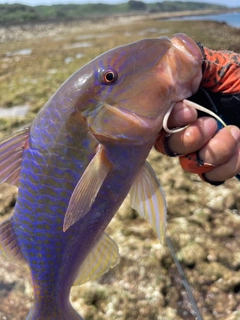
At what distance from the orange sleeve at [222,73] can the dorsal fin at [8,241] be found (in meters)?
1.27

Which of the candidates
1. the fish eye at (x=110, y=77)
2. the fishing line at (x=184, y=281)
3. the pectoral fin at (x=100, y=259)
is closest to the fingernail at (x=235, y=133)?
the fish eye at (x=110, y=77)

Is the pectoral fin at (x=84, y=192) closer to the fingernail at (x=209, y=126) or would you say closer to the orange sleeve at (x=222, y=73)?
the fingernail at (x=209, y=126)

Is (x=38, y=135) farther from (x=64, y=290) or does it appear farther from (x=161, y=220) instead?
(x=64, y=290)

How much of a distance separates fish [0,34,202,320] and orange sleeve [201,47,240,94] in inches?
15.9

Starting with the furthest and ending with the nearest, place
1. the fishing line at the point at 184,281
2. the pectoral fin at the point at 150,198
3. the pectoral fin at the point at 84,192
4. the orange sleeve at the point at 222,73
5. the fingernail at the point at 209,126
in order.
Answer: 1. the fishing line at the point at 184,281
2. the orange sleeve at the point at 222,73
3. the pectoral fin at the point at 150,198
4. the fingernail at the point at 209,126
5. the pectoral fin at the point at 84,192

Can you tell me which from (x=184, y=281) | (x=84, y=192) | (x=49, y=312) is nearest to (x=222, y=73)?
(x=84, y=192)

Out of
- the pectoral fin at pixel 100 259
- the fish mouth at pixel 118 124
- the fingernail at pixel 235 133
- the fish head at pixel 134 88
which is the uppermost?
the fish head at pixel 134 88

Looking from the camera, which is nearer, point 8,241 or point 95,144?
point 95,144

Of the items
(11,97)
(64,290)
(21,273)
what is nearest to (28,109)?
(11,97)

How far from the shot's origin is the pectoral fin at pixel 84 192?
134 centimetres

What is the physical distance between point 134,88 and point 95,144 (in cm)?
29

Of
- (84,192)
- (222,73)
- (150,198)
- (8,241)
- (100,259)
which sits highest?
(222,73)

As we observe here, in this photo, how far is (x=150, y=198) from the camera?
1642 millimetres

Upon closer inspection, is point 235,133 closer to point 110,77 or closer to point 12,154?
point 110,77
